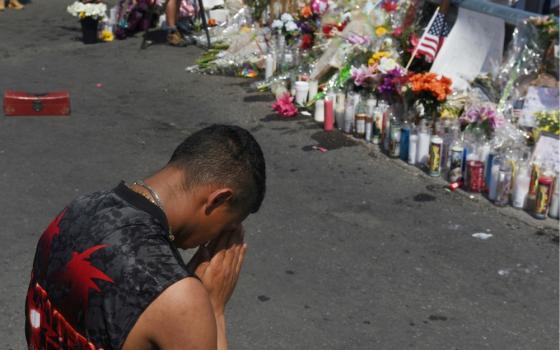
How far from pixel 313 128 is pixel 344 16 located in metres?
1.70

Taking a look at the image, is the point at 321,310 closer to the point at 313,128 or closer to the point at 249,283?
the point at 249,283

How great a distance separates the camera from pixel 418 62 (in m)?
8.61

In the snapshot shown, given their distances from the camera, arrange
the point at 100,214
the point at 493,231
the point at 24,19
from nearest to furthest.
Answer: the point at 100,214, the point at 493,231, the point at 24,19

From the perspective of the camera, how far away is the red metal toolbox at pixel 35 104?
347 inches

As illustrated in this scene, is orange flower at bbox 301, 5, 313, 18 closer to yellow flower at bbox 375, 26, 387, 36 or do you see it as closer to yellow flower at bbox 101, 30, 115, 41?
yellow flower at bbox 375, 26, 387, 36

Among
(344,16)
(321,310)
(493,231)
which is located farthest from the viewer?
(344,16)

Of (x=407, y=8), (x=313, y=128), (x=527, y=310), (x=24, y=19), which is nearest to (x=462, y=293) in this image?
(x=527, y=310)

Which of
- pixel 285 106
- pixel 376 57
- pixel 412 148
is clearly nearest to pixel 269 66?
pixel 285 106

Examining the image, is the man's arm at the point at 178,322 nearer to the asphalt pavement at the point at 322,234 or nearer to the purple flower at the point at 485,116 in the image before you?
the asphalt pavement at the point at 322,234

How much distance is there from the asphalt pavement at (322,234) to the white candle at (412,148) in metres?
0.11

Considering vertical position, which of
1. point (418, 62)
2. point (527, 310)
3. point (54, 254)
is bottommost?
point (527, 310)

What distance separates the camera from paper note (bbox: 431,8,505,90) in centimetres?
800

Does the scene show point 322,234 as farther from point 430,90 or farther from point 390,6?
point 390,6

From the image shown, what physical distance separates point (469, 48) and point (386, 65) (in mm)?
814
